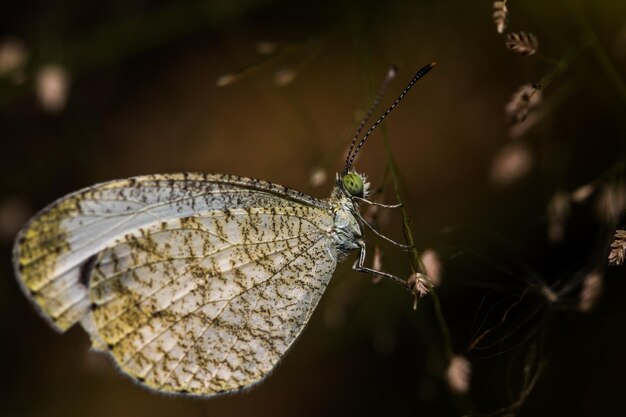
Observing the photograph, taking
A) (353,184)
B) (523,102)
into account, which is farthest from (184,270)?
(523,102)

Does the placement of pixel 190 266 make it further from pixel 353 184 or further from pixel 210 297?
pixel 353 184

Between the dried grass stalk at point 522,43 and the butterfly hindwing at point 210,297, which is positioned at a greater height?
the dried grass stalk at point 522,43

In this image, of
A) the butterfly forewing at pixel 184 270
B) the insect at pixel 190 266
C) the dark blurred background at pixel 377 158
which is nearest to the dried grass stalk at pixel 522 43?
the dark blurred background at pixel 377 158

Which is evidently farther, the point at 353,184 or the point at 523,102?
the point at 353,184

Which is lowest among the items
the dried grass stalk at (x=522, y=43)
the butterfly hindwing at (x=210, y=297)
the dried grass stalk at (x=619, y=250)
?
the dried grass stalk at (x=619, y=250)

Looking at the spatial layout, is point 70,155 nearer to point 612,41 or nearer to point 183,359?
point 183,359

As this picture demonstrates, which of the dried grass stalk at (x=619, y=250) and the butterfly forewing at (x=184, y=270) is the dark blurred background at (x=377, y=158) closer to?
the butterfly forewing at (x=184, y=270)
